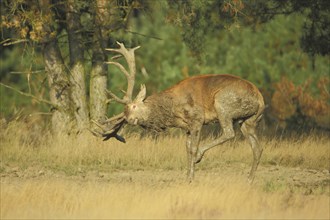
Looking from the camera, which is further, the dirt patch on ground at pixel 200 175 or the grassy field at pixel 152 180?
the dirt patch on ground at pixel 200 175

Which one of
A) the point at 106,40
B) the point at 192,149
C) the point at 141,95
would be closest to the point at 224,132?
the point at 192,149

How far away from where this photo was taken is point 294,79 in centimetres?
2527

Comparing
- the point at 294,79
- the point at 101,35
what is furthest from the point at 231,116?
the point at 294,79

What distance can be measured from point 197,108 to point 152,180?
139cm

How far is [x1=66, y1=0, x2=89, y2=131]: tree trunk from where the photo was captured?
15.2 metres

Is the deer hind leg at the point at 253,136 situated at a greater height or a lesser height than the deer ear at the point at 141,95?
lesser

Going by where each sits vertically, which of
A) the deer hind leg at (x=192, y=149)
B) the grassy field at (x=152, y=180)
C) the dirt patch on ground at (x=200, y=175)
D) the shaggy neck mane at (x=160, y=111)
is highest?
the shaggy neck mane at (x=160, y=111)

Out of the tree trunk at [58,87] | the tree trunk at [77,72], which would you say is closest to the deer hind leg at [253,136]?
the tree trunk at [77,72]

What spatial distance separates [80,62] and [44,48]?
752mm

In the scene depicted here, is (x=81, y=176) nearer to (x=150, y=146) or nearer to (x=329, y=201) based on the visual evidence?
(x=150, y=146)

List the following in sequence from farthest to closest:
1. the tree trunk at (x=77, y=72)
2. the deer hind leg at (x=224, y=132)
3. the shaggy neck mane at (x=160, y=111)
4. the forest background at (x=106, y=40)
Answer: the tree trunk at (x=77, y=72), the forest background at (x=106, y=40), the shaggy neck mane at (x=160, y=111), the deer hind leg at (x=224, y=132)

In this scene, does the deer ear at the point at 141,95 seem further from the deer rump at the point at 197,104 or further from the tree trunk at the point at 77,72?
the tree trunk at the point at 77,72

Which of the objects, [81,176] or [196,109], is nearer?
[196,109]

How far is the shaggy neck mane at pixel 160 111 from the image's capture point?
1187 cm
